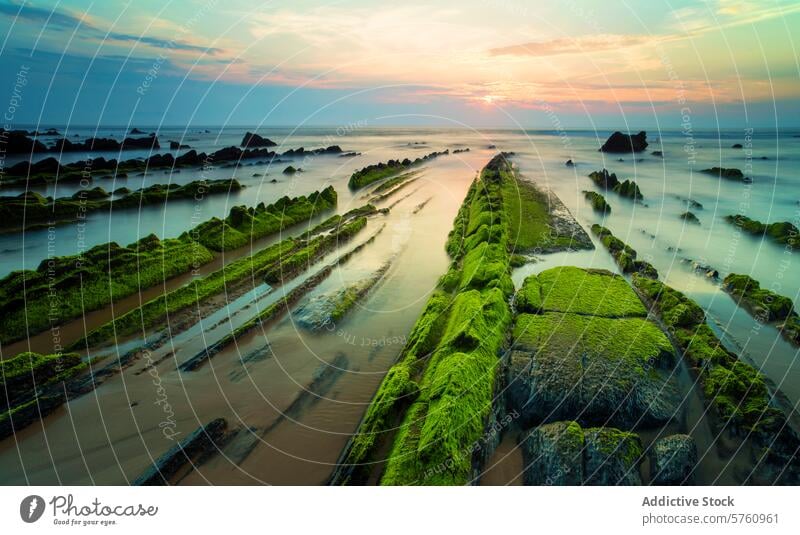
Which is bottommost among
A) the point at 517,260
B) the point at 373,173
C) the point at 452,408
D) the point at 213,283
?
the point at 452,408

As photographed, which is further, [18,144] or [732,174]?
[18,144]

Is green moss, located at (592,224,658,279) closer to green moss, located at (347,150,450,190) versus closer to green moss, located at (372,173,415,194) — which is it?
green moss, located at (372,173,415,194)

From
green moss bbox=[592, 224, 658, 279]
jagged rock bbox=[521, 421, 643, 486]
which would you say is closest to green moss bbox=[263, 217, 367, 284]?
jagged rock bbox=[521, 421, 643, 486]

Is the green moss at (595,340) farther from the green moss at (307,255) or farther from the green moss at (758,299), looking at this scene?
the green moss at (307,255)

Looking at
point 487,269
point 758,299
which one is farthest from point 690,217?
point 487,269

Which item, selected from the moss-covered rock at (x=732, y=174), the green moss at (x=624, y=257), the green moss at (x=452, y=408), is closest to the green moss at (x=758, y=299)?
the green moss at (x=624, y=257)

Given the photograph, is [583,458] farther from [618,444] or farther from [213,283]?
[213,283]
